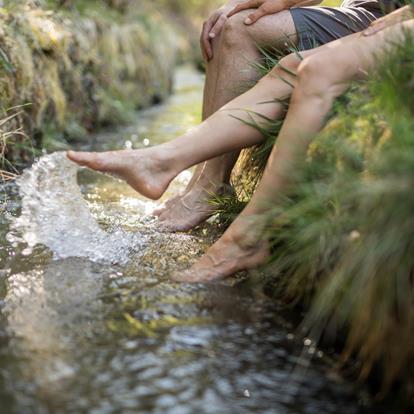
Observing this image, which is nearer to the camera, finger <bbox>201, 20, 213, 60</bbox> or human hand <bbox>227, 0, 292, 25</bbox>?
human hand <bbox>227, 0, 292, 25</bbox>

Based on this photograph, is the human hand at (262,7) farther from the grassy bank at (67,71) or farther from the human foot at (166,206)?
the grassy bank at (67,71)

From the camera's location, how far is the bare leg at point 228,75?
2.51 meters

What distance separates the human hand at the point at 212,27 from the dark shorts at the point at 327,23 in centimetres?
29

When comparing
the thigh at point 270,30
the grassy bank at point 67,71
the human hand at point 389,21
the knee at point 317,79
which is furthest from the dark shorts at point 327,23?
the grassy bank at point 67,71

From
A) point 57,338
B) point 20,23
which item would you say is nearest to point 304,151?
point 57,338

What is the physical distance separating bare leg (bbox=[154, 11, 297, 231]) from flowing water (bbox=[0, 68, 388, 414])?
14cm

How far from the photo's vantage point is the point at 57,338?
1517mm

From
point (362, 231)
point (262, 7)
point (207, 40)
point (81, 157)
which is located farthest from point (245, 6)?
point (362, 231)

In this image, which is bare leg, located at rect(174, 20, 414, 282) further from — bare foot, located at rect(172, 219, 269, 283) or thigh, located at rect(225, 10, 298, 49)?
thigh, located at rect(225, 10, 298, 49)

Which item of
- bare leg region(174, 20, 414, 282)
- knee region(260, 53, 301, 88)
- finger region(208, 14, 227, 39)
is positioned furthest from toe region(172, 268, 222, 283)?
finger region(208, 14, 227, 39)

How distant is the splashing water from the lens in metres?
2.16

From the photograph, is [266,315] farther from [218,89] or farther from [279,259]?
[218,89]

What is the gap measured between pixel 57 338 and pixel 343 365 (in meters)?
0.64

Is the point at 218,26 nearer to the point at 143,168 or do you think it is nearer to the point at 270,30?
the point at 270,30
